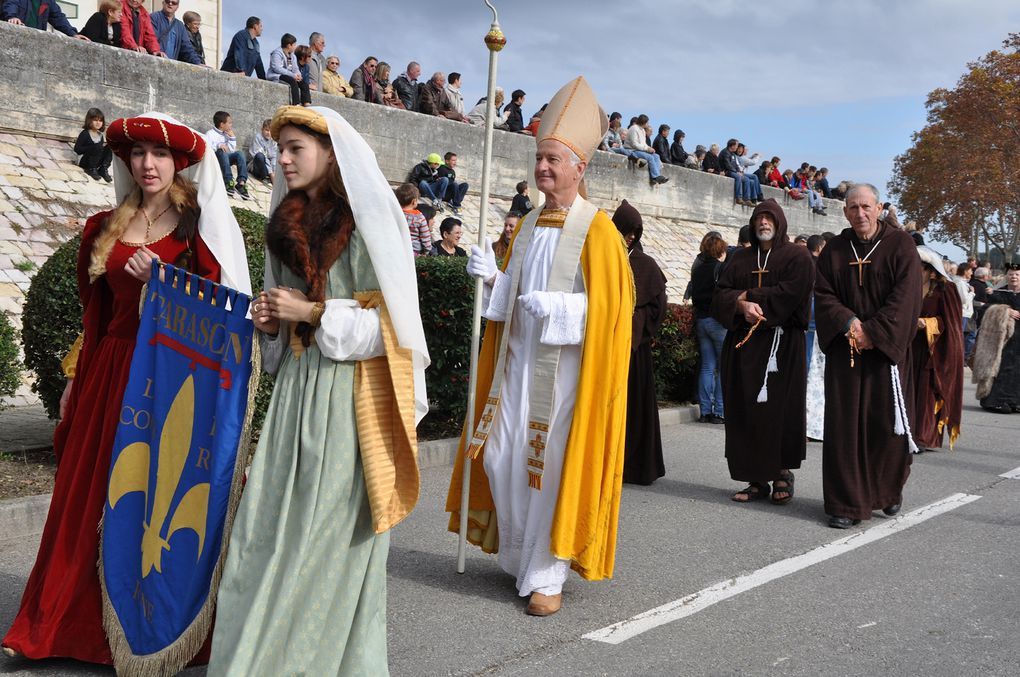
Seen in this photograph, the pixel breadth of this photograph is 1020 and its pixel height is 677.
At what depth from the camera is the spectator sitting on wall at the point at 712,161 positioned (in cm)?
2941

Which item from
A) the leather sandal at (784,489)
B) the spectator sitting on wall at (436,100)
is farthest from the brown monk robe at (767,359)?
the spectator sitting on wall at (436,100)

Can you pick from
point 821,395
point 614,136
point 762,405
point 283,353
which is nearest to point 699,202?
point 614,136

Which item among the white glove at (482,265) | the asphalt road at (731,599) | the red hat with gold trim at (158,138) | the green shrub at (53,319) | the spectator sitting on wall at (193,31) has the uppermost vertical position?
the spectator sitting on wall at (193,31)

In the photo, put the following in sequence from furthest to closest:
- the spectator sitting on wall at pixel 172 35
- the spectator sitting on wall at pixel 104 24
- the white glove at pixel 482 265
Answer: the spectator sitting on wall at pixel 172 35, the spectator sitting on wall at pixel 104 24, the white glove at pixel 482 265

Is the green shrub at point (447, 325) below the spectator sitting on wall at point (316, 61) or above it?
below

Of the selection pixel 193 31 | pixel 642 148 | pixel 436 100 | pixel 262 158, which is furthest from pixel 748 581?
pixel 642 148

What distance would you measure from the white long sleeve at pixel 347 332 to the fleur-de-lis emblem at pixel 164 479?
0.58 metres

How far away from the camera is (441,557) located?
5.61 meters

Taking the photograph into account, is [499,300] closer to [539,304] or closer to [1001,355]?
[539,304]

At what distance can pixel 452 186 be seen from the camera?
19.2m

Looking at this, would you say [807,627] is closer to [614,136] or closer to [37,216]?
[37,216]

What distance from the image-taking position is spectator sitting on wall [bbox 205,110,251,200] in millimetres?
14891

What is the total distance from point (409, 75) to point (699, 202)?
34.9 feet

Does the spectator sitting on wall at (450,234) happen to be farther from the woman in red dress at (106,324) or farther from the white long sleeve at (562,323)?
the woman in red dress at (106,324)
